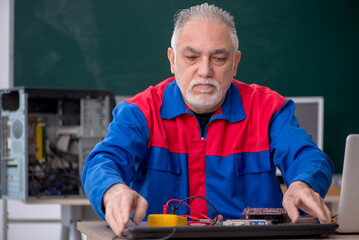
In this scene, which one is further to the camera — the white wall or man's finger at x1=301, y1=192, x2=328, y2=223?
the white wall

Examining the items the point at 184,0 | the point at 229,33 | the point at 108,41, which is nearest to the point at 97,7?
the point at 108,41

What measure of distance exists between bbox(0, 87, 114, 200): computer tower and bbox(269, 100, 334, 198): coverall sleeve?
143 centimetres

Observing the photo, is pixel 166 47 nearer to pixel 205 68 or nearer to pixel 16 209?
pixel 16 209

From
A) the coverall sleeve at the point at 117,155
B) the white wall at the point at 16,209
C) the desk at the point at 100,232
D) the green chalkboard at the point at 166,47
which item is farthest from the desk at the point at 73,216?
the desk at the point at 100,232

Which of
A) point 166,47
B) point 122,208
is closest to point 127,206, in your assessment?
point 122,208

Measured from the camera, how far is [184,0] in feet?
14.1

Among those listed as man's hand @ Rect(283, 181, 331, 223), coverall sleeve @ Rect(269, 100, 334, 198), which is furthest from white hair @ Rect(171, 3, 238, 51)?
man's hand @ Rect(283, 181, 331, 223)

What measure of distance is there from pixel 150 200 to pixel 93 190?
0.42 metres

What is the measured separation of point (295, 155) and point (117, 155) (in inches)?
20.5

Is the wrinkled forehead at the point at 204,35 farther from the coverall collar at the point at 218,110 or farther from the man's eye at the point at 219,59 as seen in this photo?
the coverall collar at the point at 218,110

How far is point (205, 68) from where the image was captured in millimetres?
1643

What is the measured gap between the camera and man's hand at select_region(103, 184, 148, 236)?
3.33 ft

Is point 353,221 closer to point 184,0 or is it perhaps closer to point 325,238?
point 325,238

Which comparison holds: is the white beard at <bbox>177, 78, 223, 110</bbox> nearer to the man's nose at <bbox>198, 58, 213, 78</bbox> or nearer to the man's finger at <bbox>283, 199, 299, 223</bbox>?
the man's nose at <bbox>198, 58, 213, 78</bbox>
